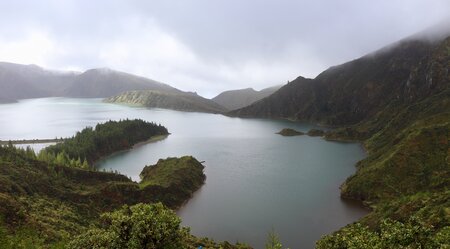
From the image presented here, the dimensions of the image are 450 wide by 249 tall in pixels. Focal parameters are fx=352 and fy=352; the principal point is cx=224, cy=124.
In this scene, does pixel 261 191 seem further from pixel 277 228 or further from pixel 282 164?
pixel 282 164

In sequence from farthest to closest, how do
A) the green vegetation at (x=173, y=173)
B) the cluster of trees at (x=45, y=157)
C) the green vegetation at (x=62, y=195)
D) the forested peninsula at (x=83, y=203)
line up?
the green vegetation at (x=173, y=173) < the cluster of trees at (x=45, y=157) < the green vegetation at (x=62, y=195) < the forested peninsula at (x=83, y=203)

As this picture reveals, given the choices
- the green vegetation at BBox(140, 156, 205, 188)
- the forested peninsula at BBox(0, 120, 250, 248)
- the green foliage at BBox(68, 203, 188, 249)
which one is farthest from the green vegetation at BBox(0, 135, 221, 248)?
the green foliage at BBox(68, 203, 188, 249)

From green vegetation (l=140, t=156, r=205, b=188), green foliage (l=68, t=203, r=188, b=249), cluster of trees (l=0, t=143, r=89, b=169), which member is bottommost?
green vegetation (l=140, t=156, r=205, b=188)

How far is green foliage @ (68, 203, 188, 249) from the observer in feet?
139

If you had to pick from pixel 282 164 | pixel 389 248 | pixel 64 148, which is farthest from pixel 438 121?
pixel 64 148

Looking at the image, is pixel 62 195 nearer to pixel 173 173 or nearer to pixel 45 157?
pixel 173 173

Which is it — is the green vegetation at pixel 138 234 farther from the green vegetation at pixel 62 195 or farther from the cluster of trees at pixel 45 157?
the cluster of trees at pixel 45 157

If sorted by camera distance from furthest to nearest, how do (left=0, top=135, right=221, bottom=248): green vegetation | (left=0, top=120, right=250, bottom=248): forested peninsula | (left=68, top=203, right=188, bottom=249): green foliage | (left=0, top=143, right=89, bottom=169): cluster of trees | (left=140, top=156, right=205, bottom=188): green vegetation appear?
(left=140, top=156, right=205, bottom=188): green vegetation < (left=0, top=143, right=89, bottom=169): cluster of trees < (left=0, top=135, right=221, bottom=248): green vegetation < (left=0, top=120, right=250, bottom=248): forested peninsula < (left=68, top=203, right=188, bottom=249): green foliage

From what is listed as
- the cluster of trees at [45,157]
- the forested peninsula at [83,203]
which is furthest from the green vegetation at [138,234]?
the cluster of trees at [45,157]

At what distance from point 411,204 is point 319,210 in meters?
30.6

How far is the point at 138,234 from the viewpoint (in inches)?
1677

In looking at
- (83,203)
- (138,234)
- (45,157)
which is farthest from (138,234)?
(45,157)

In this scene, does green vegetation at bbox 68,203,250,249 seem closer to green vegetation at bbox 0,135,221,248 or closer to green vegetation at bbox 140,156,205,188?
green vegetation at bbox 0,135,221,248

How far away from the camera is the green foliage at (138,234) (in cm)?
4231
